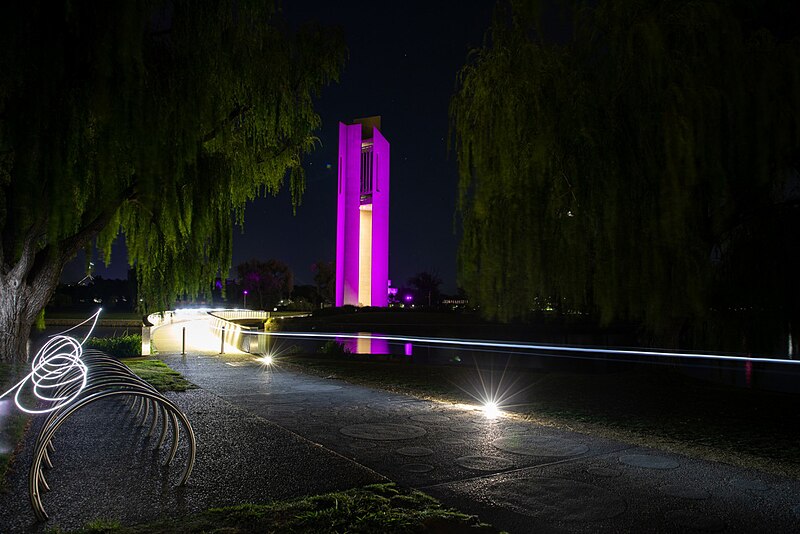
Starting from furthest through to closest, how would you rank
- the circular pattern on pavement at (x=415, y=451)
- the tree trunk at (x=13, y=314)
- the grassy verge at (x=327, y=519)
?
1. the tree trunk at (x=13, y=314)
2. the circular pattern on pavement at (x=415, y=451)
3. the grassy verge at (x=327, y=519)

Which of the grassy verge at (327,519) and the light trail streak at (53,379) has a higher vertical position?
the light trail streak at (53,379)

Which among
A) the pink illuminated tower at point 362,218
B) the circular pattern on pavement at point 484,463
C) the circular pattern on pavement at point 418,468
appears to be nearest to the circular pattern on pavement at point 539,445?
the circular pattern on pavement at point 484,463

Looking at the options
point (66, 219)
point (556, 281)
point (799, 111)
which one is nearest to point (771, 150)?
point (799, 111)

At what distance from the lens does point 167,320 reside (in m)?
41.4

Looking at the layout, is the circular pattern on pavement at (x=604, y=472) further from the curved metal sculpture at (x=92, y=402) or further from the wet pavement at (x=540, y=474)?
the curved metal sculpture at (x=92, y=402)

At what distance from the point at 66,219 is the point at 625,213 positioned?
8007 millimetres

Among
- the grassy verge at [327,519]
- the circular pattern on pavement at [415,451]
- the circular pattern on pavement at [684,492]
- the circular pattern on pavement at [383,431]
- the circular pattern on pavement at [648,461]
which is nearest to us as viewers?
the grassy verge at [327,519]

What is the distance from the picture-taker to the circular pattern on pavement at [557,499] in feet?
15.3

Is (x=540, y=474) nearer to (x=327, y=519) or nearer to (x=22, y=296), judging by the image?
(x=327, y=519)

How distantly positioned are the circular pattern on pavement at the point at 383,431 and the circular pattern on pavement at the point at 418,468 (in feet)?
4.12

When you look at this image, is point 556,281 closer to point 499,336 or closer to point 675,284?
point 675,284

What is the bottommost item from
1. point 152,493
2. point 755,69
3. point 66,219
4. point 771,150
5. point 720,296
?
point 152,493

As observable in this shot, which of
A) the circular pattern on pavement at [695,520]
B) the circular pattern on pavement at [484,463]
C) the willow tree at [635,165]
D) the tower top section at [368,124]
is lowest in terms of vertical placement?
the circular pattern on pavement at [695,520]

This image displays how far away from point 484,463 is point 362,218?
57.8m
